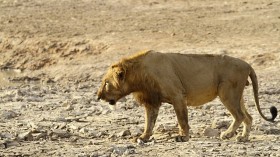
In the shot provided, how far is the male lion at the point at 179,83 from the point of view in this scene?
1099 cm

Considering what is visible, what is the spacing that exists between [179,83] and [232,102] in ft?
2.56

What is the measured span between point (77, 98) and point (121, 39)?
6.87m

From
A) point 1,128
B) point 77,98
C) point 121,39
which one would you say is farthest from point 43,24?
point 1,128

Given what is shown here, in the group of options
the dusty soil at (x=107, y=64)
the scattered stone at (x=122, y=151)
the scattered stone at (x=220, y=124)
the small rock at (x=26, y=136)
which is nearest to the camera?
the scattered stone at (x=122, y=151)

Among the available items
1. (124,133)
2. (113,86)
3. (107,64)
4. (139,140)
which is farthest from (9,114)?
(107,64)

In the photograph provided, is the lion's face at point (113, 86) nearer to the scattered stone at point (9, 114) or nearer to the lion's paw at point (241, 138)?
the lion's paw at point (241, 138)

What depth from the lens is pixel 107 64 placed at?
21609mm

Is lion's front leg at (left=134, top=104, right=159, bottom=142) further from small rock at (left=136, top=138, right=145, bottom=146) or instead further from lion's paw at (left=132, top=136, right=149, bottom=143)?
small rock at (left=136, top=138, right=145, bottom=146)

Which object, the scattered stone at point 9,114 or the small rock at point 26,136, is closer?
the small rock at point 26,136

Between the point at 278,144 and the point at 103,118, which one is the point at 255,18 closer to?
the point at 103,118

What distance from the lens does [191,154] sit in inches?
386

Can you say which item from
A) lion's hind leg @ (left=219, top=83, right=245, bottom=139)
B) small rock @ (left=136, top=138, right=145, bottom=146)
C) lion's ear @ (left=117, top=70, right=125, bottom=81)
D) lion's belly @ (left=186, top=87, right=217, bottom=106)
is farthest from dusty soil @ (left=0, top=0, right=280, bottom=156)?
lion's ear @ (left=117, top=70, right=125, bottom=81)

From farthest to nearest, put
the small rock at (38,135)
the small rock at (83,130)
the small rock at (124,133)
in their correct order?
the small rock at (83,130) < the small rock at (124,133) < the small rock at (38,135)

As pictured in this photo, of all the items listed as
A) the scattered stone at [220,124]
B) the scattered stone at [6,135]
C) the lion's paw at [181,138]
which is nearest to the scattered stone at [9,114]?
the scattered stone at [6,135]
